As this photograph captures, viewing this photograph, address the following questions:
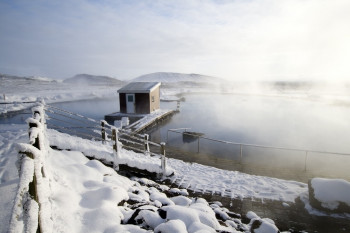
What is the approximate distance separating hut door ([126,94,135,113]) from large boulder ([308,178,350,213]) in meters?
22.1

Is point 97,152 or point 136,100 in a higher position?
point 136,100

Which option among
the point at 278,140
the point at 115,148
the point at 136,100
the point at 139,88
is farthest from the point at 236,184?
the point at 139,88

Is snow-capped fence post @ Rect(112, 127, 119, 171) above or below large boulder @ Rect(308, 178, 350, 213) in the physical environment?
above

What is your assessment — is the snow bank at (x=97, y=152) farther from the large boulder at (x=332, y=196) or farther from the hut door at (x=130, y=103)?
the hut door at (x=130, y=103)

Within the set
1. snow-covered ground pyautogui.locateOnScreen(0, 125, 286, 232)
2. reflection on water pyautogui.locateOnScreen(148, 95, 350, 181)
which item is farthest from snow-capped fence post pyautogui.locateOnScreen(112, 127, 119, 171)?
reflection on water pyautogui.locateOnScreen(148, 95, 350, 181)

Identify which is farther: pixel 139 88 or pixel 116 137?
pixel 139 88

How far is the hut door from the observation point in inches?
1027

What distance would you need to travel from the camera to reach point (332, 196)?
6.49m

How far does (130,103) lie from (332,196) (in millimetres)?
22879

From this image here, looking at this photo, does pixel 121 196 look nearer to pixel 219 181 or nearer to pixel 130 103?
pixel 219 181

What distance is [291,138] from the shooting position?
19125 millimetres

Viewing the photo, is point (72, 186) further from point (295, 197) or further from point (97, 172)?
point (295, 197)

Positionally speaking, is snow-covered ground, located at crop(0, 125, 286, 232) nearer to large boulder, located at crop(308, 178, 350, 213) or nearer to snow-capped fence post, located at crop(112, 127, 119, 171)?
snow-capped fence post, located at crop(112, 127, 119, 171)

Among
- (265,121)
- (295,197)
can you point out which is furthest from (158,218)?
(265,121)
